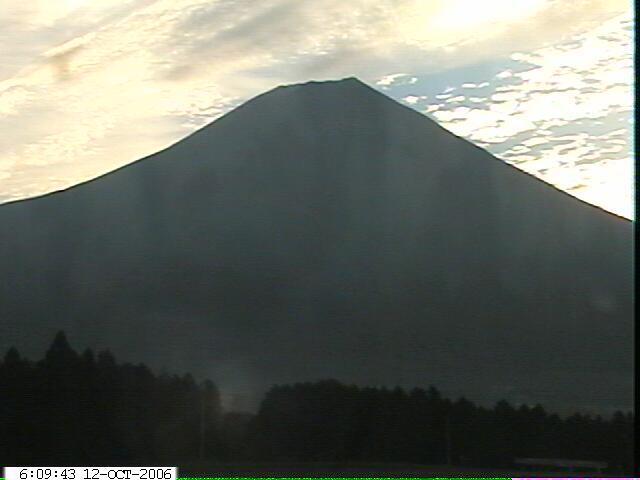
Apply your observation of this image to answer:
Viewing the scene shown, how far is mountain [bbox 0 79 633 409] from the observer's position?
13.7 m

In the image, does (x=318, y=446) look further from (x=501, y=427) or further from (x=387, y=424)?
(x=501, y=427)

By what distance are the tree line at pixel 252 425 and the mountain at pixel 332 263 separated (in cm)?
35

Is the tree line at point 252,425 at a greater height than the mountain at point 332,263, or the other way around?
the mountain at point 332,263

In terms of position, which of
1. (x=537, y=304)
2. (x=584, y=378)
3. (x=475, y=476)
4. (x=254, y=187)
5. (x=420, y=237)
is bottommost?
(x=475, y=476)

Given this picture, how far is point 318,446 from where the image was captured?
41.4ft

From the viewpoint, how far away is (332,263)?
1502 centimetres

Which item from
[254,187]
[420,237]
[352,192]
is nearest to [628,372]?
[420,237]

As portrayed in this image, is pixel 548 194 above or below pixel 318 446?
above

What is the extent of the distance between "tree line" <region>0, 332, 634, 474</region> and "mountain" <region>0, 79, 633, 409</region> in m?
0.35

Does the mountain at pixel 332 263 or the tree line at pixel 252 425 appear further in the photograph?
the mountain at pixel 332 263

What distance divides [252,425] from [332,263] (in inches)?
131

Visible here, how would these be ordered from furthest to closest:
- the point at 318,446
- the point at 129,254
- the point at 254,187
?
the point at 254,187 < the point at 129,254 < the point at 318,446

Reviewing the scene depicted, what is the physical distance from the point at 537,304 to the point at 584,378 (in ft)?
4.39

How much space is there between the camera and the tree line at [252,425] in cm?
1209
